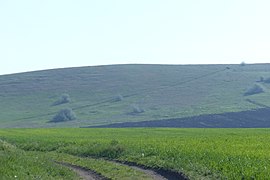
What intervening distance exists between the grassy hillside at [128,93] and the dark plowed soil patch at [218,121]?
12.4 ft

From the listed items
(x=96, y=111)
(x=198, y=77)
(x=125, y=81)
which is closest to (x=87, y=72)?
(x=125, y=81)

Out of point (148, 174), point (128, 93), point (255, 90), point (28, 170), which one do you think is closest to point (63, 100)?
point (128, 93)

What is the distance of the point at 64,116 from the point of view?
107 metres

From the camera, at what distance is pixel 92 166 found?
32.4 metres

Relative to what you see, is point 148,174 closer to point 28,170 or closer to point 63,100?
point 28,170

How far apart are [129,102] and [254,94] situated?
23.2m

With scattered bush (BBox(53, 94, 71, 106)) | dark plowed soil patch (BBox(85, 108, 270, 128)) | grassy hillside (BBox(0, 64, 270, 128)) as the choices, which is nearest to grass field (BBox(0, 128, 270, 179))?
dark plowed soil patch (BBox(85, 108, 270, 128))

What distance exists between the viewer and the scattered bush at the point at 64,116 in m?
107

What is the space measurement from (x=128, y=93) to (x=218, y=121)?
1402 inches

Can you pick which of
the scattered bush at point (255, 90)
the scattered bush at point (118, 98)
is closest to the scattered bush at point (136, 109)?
the scattered bush at point (118, 98)

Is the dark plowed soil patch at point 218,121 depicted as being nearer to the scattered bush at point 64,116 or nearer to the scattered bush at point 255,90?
the scattered bush at point 64,116

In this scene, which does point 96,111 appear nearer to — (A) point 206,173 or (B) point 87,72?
(B) point 87,72

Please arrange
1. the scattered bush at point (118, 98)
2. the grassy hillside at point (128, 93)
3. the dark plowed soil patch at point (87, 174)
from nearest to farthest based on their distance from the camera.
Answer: the dark plowed soil patch at point (87, 174) < the grassy hillside at point (128, 93) < the scattered bush at point (118, 98)

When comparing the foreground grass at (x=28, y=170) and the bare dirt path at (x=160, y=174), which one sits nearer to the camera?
the foreground grass at (x=28, y=170)
